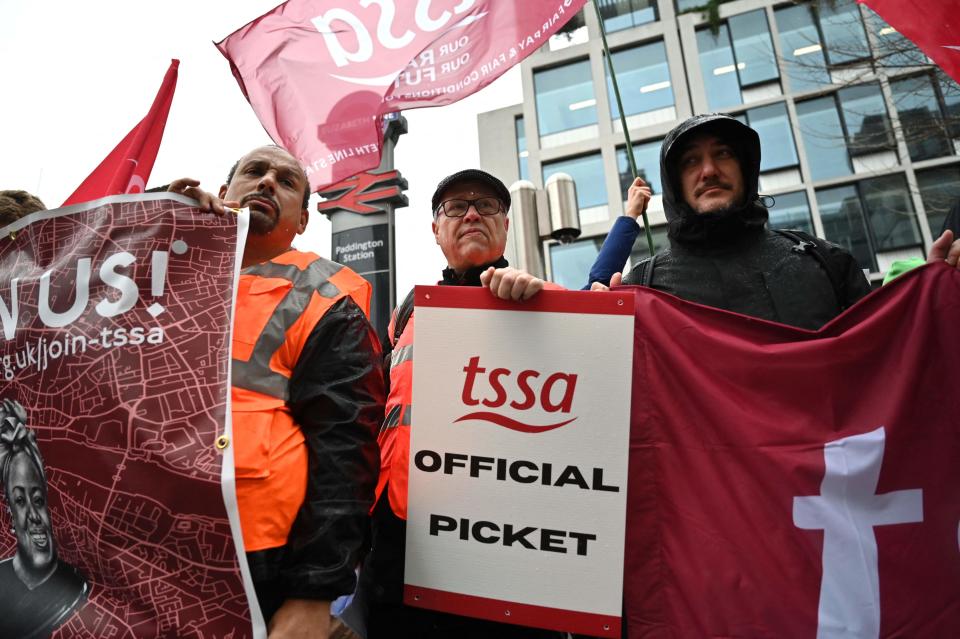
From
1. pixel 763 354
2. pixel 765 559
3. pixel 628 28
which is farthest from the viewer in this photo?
pixel 628 28

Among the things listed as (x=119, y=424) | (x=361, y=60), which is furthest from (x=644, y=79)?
(x=119, y=424)

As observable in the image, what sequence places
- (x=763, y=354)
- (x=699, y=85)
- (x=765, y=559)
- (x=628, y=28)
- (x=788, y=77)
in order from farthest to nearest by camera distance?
1. (x=628, y=28)
2. (x=699, y=85)
3. (x=788, y=77)
4. (x=763, y=354)
5. (x=765, y=559)

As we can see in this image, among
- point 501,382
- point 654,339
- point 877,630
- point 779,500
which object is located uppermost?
point 654,339

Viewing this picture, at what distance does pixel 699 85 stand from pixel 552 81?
468cm

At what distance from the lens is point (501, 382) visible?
1.63 m

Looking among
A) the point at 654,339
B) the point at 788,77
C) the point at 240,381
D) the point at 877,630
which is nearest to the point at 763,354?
the point at 654,339

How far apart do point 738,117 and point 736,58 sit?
172 cm

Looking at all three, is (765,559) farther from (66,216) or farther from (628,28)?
(628,28)

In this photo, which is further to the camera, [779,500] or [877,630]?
[779,500]

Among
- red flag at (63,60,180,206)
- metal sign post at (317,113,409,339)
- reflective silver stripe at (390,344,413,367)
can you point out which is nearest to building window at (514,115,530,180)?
metal sign post at (317,113,409,339)

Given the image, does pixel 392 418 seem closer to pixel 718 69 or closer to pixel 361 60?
pixel 361 60

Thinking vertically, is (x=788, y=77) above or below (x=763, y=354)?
above

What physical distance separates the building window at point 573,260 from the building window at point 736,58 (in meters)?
5.47

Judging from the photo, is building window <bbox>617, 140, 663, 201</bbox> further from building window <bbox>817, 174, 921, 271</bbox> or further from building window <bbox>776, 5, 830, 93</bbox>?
building window <bbox>817, 174, 921, 271</bbox>
